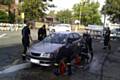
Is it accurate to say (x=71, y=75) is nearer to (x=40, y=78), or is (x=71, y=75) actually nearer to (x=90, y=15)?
(x=40, y=78)

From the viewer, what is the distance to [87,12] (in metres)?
111

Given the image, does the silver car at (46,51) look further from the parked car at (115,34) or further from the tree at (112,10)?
the tree at (112,10)

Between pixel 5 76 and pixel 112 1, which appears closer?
pixel 5 76

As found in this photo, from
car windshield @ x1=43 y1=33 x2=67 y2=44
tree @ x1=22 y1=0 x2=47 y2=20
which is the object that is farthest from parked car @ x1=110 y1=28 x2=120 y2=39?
car windshield @ x1=43 y1=33 x2=67 y2=44

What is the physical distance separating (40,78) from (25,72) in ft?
4.31

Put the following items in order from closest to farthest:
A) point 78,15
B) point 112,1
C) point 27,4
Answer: point 112,1 < point 27,4 < point 78,15

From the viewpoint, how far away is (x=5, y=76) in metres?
11.9

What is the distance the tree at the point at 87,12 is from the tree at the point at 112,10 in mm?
43545

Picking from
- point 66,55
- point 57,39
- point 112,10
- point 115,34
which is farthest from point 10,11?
point 66,55

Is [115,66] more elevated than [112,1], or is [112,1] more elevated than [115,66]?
[112,1]

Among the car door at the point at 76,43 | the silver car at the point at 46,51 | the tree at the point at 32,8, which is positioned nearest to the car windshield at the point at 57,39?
the silver car at the point at 46,51

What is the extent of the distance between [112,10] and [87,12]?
50.2 metres

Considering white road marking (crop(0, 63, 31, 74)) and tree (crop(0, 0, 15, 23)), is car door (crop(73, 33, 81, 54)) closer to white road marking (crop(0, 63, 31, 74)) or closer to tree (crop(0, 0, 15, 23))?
white road marking (crop(0, 63, 31, 74))

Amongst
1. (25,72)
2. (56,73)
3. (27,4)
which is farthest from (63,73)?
(27,4)
